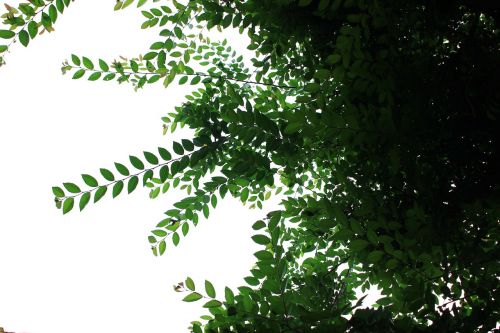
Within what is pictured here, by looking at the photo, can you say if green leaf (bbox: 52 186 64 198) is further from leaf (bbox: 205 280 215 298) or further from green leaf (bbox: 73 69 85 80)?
green leaf (bbox: 73 69 85 80)

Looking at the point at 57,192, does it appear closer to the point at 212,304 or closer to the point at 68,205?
the point at 68,205

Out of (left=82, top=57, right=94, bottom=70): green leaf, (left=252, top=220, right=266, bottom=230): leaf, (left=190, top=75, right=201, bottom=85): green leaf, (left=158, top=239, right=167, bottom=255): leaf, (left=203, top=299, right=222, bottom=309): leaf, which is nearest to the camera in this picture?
(left=203, top=299, right=222, bottom=309): leaf

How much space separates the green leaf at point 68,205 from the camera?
1.41 meters

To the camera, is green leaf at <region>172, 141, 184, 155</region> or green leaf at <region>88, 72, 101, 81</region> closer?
green leaf at <region>172, 141, 184, 155</region>

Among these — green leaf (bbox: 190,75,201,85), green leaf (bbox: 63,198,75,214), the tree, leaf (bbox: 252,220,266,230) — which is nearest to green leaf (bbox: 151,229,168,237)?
the tree

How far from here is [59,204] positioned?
1.42 metres

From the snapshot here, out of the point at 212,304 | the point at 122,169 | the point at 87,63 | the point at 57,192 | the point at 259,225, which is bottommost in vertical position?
the point at 212,304

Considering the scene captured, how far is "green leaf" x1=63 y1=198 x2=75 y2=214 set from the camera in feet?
4.62

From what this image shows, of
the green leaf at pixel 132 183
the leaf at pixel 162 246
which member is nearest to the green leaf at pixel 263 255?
the green leaf at pixel 132 183

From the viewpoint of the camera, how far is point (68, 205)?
55.8 inches

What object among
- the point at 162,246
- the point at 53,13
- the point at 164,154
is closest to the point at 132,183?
the point at 164,154

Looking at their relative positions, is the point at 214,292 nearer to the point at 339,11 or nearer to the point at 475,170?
the point at 475,170

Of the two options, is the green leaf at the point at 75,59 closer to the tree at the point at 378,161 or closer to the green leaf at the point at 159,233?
the tree at the point at 378,161

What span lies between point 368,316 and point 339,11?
1379 mm
